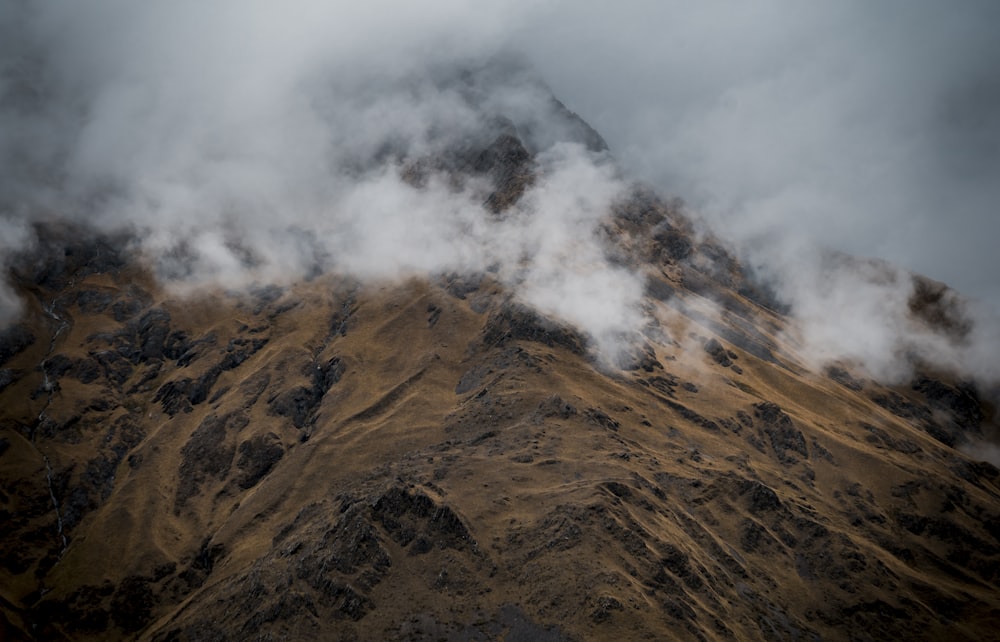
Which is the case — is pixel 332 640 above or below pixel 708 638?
below

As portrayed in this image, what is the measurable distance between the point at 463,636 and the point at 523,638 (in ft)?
53.7

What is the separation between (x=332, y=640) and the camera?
200 metres

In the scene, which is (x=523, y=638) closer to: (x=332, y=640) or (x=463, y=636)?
(x=463, y=636)

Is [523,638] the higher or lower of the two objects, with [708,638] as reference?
lower

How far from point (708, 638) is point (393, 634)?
279ft

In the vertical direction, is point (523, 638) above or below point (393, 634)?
above

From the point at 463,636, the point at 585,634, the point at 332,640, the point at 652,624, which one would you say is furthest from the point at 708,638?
the point at 332,640

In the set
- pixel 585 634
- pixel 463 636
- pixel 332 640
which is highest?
pixel 585 634

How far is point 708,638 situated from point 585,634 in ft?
112

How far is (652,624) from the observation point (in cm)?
19625

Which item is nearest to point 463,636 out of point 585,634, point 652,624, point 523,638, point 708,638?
point 523,638

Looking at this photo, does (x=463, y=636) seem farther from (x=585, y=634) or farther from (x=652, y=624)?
(x=652, y=624)

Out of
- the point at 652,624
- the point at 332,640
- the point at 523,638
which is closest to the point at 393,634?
the point at 332,640

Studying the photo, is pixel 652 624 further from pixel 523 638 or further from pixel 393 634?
pixel 393 634
